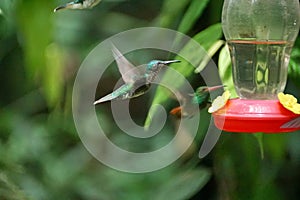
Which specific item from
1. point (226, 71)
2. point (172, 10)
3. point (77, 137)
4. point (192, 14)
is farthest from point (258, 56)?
point (77, 137)

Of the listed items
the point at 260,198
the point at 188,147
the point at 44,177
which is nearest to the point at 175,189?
the point at 188,147

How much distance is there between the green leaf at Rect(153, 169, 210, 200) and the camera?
140 centimetres

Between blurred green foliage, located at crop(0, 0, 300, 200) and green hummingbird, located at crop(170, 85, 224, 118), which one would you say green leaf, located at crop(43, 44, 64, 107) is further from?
green hummingbird, located at crop(170, 85, 224, 118)

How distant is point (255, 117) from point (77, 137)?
95 centimetres

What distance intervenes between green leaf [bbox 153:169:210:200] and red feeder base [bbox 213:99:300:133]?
2.02 ft

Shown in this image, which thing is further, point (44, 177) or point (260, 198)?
point (44, 177)

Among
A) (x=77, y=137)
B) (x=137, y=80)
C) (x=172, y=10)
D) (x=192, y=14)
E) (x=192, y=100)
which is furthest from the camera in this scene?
(x=77, y=137)

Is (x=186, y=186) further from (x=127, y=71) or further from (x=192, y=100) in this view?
(x=127, y=71)

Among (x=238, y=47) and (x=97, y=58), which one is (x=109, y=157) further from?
(x=238, y=47)

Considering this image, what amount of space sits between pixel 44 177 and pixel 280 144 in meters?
0.60

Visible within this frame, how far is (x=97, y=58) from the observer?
→ 1.58 meters

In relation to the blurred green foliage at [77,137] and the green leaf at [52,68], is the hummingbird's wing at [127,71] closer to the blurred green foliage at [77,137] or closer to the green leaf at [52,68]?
the blurred green foliage at [77,137]

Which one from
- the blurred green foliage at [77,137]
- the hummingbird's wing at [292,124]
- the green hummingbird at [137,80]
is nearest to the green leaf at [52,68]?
the blurred green foliage at [77,137]

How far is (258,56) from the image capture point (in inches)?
39.7
